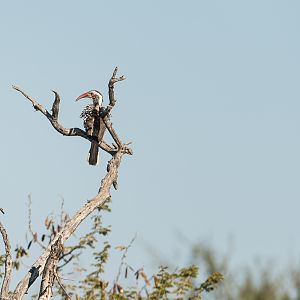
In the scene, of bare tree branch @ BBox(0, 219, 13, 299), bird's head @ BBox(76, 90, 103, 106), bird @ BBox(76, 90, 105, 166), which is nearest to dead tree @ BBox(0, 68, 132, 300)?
bare tree branch @ BBox(0, 219, 13, 299)

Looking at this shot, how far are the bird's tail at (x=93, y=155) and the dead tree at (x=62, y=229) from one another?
138cm

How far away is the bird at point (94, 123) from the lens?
66.8ft

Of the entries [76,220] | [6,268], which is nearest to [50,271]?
[6,268]

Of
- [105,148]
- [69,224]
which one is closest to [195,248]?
[105,148]

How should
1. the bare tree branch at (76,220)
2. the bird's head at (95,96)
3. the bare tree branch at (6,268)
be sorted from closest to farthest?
the bare tree branch at (6,268)
the bare tree branch at (76,220)
the bird's head at (95,96)

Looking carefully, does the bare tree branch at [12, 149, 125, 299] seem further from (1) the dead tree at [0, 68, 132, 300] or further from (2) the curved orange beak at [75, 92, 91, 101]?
(2) the curved orange beak at [75, 92, 91, 101]

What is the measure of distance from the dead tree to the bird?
1.04 metres

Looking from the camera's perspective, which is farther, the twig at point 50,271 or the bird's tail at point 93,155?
the bird's tail at point 93,155

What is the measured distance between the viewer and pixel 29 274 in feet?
57.6

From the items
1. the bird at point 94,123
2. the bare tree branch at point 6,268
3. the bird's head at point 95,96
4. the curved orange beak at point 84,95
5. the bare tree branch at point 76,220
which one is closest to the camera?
the bare tree branch at point 6,268

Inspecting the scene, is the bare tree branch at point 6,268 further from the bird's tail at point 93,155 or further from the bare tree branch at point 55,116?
the bird's tail at point 93,155

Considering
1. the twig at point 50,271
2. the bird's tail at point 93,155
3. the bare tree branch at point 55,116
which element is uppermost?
the bird's tail at point 93,155

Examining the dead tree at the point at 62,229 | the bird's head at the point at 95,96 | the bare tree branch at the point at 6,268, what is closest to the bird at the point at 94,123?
the bird's head at the point at 95,96

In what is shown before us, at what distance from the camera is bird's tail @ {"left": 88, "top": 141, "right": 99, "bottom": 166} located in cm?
2072
